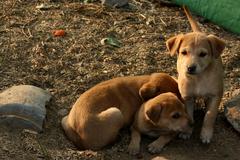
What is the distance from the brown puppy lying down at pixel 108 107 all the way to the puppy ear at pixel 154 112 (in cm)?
28

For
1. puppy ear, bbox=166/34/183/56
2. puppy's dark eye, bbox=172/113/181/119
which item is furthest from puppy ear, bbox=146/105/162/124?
puppy ear, bbox=166/34/183/56

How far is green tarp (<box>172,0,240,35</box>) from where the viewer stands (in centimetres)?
854

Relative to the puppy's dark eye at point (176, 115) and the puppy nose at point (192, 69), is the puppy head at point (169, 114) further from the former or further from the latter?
the puppy nose at point (192, 69)

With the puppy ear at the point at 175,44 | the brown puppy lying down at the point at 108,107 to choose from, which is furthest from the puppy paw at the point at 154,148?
the puppy ear at the point at 175,44

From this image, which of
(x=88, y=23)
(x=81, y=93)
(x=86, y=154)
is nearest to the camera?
(x=86, y=154)

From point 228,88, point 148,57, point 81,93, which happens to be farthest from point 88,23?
point 228,88

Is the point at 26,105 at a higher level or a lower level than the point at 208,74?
lower

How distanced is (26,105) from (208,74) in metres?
1.87

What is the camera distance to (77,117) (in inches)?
250

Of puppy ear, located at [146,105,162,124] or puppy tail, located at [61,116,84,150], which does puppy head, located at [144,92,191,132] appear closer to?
puppy ear, located at [146,105,162,124]

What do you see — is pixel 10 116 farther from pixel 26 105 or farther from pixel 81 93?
pixel 81 93

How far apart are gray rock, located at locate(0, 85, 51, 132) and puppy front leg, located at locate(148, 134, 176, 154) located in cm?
113

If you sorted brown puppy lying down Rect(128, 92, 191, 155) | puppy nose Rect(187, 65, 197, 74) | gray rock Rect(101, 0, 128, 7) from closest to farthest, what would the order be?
puppy nose Rect(187, 65, 197, 74) < brown puppy lying down Rect(128, 92, 191, 155) < gray rock Rect(101, 0, 128, 7)

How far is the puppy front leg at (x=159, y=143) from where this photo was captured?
630 centimetres
